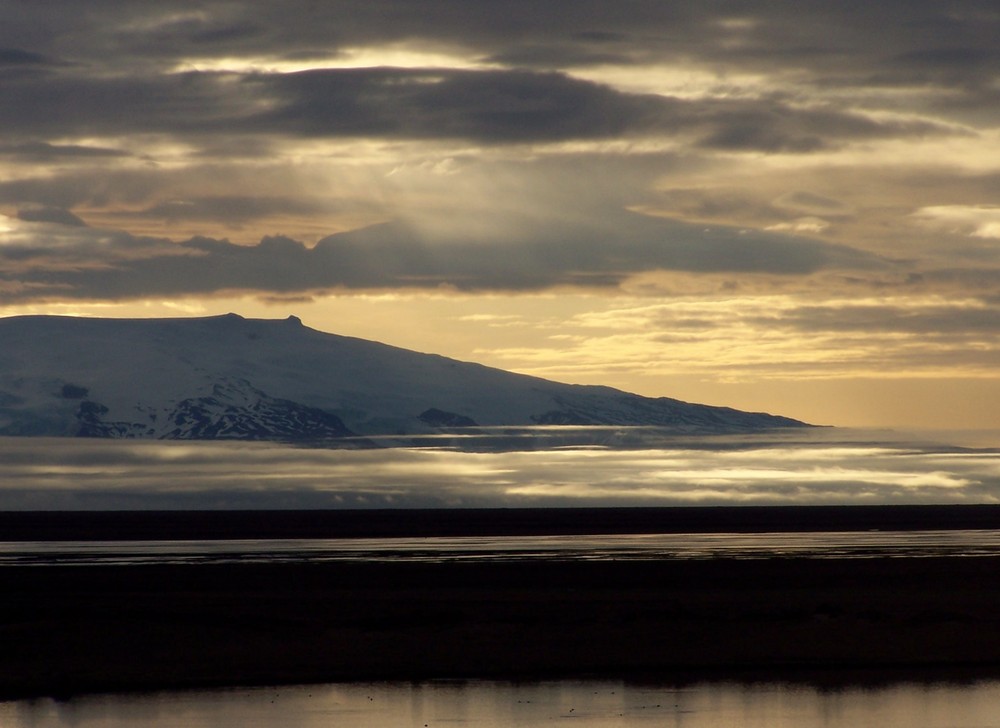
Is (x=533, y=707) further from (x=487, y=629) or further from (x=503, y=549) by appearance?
(x=503, y=549)

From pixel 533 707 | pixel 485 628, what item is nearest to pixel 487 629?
pixel 485 628

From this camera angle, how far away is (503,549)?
10875 centimetres

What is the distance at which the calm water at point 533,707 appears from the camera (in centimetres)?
3303

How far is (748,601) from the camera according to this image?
2269 inches

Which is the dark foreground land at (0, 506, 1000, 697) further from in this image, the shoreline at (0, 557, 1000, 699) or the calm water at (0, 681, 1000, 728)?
the calm water at (0, 681, 1000, 728)

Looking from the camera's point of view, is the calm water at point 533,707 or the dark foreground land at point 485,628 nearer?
the calm water at point 533,707

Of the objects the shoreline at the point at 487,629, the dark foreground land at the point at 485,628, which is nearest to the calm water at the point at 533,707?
the shoreline at the point at 487,629

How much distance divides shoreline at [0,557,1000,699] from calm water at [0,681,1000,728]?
2165mm

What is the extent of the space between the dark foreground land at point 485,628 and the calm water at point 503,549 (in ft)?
73.9

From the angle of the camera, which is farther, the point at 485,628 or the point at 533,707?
the point at 485,628

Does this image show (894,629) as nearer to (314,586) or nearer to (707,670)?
(707,670)

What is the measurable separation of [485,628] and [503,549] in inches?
2371

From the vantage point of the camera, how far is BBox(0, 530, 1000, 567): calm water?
313 feet

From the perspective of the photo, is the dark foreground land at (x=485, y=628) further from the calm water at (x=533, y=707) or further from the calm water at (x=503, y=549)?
the calm water at (x=503, y=549)
